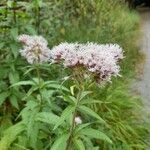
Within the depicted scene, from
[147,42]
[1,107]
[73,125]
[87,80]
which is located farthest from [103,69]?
[147,42]

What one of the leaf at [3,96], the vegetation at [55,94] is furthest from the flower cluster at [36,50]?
the leaf at [3,96]

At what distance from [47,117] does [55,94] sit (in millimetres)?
1177

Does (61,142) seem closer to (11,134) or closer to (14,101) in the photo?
(11,134)

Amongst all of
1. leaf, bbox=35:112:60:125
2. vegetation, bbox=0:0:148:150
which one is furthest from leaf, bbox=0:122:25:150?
leaf, bbox=35:112:60:125

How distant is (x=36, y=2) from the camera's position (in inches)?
201

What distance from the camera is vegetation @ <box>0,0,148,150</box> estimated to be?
3.69 meters

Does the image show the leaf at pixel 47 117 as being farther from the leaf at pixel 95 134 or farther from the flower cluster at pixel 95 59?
the flower cluster at pixel 95 59

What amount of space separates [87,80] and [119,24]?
5969mm

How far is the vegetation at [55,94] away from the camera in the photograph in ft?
12.1

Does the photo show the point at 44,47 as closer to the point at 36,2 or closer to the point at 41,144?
the point at 41,144

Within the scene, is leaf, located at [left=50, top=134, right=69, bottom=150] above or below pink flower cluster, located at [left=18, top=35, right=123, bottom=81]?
below

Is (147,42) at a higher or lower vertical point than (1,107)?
lower

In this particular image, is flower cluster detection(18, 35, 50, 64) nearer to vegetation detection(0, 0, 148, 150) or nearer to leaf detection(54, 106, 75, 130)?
vegetation detection(0, 0, 148, 150)

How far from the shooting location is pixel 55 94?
4.73 metres
